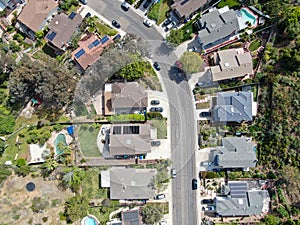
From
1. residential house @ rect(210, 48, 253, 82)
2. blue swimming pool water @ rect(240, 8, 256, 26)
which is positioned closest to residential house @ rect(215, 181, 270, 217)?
residential house @ rect(210, 48, 253, 82)

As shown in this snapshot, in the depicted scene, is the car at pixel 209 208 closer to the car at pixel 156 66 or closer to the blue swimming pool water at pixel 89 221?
the blue swimming pool water at pixel 89 221

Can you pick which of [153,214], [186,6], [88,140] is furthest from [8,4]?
[153,214]

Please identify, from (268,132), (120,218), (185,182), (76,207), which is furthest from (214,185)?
(76,207)

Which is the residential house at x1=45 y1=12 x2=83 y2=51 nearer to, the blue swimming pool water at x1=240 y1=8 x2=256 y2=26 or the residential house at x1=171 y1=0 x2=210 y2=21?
the residential house at x1=171 y1=0 x2=210 y2=21

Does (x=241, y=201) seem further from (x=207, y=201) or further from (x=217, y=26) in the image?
(x=217, y=26)

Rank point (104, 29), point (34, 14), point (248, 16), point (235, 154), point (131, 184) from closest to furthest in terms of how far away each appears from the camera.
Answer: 1. point (235, 154)
2. point (131, 184)
3. point (248, 16)
4. point (34, 14)
5. point (104, 29)

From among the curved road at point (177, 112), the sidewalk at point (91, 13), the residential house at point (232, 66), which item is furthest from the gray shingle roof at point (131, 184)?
the sidewalk at point (91, 13)
